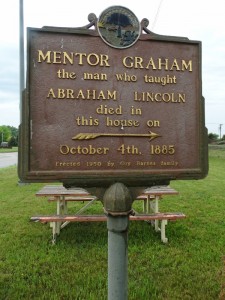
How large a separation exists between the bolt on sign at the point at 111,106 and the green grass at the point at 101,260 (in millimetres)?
1319

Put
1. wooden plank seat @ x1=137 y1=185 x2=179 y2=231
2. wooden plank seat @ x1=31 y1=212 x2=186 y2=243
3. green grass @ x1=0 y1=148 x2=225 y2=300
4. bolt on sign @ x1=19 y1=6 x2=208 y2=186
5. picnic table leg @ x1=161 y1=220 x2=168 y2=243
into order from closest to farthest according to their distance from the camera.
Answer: bolt on sign @ x1=19 y1=6 x2=208 y2=186
green grass @ x1=0 y1=148 x2=225 y2=300
wooden plank seat @ x1=31 y1=212 x2=186 y2=243
picnic table leg @ x1=161 y1=220 x2=168 y2=243
wooden plank seat @ x1=137 y1=185 x2=179 y2=231

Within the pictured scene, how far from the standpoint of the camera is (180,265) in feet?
13.9

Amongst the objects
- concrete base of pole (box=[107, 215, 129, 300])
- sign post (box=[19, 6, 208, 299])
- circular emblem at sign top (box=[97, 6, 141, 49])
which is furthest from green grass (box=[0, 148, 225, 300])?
circular emblem at sign top (box=[97, 6, 141, 49])

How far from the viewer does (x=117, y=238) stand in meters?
2.63

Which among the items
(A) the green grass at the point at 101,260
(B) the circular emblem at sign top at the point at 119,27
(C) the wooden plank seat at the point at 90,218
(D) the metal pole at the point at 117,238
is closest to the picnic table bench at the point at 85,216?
(C) the wooden plank seat at the point at 90,218

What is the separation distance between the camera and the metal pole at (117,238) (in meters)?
2.59

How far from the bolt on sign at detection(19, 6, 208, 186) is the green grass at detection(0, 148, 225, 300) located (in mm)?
1319

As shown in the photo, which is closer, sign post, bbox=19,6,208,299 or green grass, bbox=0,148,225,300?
sign post, bbox=19,6,208,299

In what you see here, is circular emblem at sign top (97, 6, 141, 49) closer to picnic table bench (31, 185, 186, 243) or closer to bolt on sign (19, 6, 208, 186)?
bolt on sign (19, 6, 208, 186)

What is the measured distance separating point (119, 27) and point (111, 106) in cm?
59

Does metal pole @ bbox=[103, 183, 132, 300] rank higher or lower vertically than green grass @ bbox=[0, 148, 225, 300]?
higher

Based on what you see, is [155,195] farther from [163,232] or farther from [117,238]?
[117,238]

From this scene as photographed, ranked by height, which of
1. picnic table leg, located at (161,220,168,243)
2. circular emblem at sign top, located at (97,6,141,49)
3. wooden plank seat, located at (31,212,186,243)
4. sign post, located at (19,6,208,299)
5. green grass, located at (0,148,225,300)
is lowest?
green grass, located at (0,148,225,300)

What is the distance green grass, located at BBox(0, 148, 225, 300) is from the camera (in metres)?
3.61
